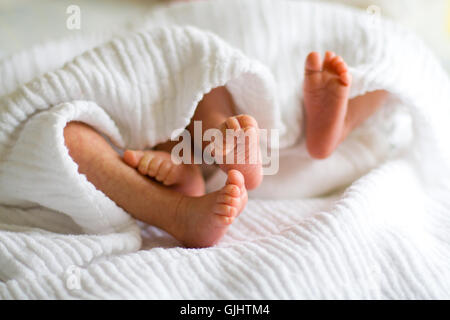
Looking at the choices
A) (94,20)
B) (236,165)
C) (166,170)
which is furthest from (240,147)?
(94,20)

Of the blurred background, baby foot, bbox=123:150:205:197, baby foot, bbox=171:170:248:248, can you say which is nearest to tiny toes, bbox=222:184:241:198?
baby foot, bbox=171:170:248:248

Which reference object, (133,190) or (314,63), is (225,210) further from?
(314,63)

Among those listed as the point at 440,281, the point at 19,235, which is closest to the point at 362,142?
the point at 440,281

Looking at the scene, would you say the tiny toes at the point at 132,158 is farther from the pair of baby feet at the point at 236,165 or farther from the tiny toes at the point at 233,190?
the tiny toes at the point at 233,190

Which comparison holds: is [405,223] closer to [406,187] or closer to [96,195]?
[406,187]

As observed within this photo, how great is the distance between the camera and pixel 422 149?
795mm

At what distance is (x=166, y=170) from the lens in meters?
0.67

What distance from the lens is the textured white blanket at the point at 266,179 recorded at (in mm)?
543

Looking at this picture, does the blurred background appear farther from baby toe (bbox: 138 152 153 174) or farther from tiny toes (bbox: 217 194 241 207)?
tiny toes (bbox: 217 194 241 207)

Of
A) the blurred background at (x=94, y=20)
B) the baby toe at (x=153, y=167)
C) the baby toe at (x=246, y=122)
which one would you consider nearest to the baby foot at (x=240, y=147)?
the baby toe at (x=246, y=122)

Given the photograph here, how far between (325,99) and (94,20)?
72 centimetres

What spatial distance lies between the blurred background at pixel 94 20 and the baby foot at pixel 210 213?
2.01ft
